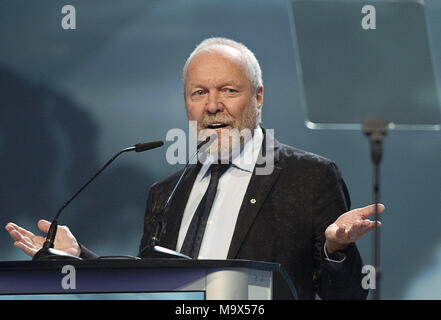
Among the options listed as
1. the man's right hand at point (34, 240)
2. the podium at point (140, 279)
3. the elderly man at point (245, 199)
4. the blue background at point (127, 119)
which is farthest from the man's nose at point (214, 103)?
the podium at point (140, 279)

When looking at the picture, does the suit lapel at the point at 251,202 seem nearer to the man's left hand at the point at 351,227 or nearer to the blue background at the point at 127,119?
Answer: the man's left hand at the point at 351,227

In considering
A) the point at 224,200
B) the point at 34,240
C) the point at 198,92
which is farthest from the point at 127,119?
the point at 34,240

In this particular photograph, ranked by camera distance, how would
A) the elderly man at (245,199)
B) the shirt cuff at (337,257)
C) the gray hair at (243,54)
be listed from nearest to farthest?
the shirt cuff at (337,257) → the elderly man at (245,199) → the gray hair at (243,54)

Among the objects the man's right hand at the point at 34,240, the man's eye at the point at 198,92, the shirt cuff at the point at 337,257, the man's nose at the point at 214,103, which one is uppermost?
the man's eye at the point at 198,92

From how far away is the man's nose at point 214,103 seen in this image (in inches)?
110

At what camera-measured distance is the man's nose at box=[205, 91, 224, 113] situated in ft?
9.14

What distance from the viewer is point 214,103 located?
2789 mm

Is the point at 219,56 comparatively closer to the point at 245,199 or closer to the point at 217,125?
the point at 217,125

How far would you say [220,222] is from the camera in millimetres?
2596

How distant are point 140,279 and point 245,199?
3.01 ft

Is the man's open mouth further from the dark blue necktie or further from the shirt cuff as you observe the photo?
the shirt cuff

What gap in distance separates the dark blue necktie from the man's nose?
0.68 ft

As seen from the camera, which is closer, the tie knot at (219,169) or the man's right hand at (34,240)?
the man's right hand at (34,240)
